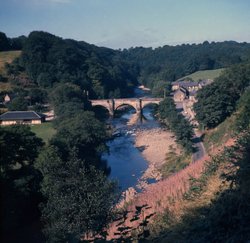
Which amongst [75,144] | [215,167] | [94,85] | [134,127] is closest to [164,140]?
[134,127]

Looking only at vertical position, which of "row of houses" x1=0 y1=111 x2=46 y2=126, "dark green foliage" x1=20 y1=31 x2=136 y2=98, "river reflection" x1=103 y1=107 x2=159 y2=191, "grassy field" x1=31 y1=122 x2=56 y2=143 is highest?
"dark green foliage" x1=20 y1=31 x2=136 y2=98

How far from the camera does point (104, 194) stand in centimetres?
1146

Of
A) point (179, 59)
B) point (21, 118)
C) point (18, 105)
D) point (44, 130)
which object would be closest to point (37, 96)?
point (18, 105)

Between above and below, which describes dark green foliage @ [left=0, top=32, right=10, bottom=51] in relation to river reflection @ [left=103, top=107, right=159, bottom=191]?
above

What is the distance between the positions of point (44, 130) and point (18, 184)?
20.3 m

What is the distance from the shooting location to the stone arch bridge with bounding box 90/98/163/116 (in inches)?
2106

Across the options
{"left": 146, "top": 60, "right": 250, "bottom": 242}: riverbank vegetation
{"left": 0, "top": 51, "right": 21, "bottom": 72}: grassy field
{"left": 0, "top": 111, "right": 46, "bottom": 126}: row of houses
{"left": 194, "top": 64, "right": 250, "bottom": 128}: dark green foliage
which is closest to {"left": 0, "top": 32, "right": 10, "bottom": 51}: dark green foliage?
{"left": 0, "top": 51, "right": 21, "bottom": 72}: grassy field

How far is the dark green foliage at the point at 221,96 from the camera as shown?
31.8 m

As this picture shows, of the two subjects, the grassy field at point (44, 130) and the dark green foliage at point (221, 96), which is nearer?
the dark green foliage at point (221, 96)

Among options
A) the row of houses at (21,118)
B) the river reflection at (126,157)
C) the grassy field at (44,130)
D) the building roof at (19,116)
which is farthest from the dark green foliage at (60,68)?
the grassy field at (44,130)

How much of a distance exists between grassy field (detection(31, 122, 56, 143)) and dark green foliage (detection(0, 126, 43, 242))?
13021 millimetres

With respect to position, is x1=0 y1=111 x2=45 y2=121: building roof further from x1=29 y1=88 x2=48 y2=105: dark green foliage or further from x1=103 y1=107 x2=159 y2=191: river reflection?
x1=103 y1=107 x2=159 y2=191: river reflection

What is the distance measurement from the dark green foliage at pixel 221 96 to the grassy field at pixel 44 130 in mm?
14484

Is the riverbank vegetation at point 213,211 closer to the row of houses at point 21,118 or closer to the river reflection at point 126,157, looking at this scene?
→ the river reflection at point 126,157
